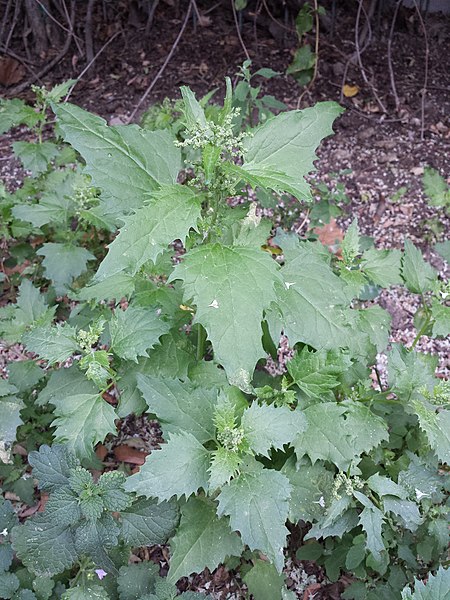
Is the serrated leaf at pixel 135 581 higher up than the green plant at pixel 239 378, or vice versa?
the green plant at pixel 239 378

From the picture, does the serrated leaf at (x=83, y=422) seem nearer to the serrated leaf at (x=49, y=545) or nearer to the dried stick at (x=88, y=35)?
the serrated leaf at (x=49, y=545)

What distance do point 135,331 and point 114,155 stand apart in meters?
0.56

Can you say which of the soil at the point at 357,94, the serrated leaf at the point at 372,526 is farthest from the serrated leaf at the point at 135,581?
the soil at the point at 357,94

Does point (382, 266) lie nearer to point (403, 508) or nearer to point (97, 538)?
point (403, 508)

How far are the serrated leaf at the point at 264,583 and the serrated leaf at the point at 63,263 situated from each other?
1.45 meters

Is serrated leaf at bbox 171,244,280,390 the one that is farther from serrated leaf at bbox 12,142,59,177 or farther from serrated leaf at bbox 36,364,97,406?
serrated leaf at bbox 12,142,59,177

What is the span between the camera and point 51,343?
1975mm

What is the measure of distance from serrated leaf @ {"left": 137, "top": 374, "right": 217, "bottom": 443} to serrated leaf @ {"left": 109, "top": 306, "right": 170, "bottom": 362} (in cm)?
9

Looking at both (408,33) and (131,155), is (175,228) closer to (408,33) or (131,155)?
(131,155)

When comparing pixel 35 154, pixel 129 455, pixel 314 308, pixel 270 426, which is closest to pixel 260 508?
pixel 270 426

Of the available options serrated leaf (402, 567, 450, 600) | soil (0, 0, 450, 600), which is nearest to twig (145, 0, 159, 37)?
soil (0, 0, 450, 600)

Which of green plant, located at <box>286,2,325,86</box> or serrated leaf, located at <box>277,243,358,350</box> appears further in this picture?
green plant, located at <box>286,2,325,86</box>

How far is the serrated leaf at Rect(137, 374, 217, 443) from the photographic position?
1889 millimetres

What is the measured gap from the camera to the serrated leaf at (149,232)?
149cm
